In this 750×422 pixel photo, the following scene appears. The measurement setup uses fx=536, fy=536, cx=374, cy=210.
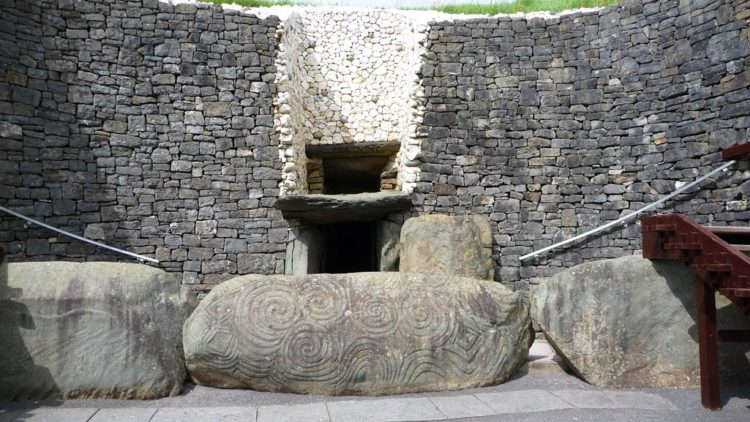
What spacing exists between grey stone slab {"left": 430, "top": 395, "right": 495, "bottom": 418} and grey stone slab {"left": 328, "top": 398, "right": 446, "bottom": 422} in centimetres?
7

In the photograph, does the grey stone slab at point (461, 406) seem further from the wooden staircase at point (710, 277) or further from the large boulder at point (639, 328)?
the wooden staircase at point (710, 277)

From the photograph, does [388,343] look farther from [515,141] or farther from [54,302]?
[515,141]

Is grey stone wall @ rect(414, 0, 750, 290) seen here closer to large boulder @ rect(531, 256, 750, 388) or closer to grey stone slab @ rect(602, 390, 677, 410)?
large boulder @ rect(531, 256, 750, 388)

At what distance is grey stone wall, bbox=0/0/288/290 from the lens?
770 centimetres

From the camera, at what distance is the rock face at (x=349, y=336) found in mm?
4816

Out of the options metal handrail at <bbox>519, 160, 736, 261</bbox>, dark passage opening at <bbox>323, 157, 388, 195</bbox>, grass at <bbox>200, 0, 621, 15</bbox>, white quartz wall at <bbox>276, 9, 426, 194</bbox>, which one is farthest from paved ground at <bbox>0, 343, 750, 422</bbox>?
grass at <bbox>200, 0, 621, 15</bbox>

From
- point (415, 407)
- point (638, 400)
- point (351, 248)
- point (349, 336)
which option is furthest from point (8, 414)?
point (351, 248)

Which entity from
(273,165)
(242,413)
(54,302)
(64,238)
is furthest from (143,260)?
(242,413)

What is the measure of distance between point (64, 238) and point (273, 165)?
10.4 ft

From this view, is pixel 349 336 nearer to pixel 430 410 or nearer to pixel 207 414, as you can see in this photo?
pixel 430 410

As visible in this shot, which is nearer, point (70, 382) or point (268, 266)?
point (70, 382)

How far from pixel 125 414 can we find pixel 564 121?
7443 mm

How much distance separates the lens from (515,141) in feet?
28.7

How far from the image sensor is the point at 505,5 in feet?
33.2
